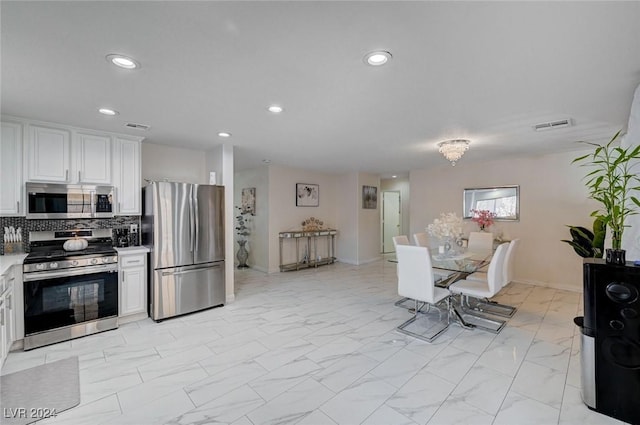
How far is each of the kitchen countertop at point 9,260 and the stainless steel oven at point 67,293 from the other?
83 millimetres

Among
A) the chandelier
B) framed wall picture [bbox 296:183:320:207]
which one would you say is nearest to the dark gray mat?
the chandelier

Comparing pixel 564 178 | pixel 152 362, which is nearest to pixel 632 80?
pixel 564 178

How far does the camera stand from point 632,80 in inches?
87.3

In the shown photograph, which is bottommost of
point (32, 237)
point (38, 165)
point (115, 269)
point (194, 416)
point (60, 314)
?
point (194, 416)

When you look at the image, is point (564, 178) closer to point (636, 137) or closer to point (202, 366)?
point (636, 137)

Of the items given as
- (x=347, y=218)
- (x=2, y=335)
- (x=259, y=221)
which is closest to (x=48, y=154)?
(x=2, y=335)

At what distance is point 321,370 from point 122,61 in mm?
2854

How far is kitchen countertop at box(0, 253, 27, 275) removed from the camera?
250 cm

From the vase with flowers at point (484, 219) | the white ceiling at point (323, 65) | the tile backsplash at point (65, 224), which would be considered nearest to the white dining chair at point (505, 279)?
the white ceiling at point (323, 65)

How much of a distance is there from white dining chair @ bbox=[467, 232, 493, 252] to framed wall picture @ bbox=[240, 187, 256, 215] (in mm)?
4744

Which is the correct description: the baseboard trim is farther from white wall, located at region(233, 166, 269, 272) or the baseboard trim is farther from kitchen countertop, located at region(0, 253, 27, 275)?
kitchen countertop, located at region(0, 253, 27, 275)

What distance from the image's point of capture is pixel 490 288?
10.9ft

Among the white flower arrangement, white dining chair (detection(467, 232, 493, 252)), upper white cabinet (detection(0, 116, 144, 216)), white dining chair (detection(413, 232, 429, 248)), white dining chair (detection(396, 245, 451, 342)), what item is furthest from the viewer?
white dining chair (detection(467, 232, 493, 252))

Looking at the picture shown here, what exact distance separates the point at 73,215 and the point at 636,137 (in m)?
5.79
